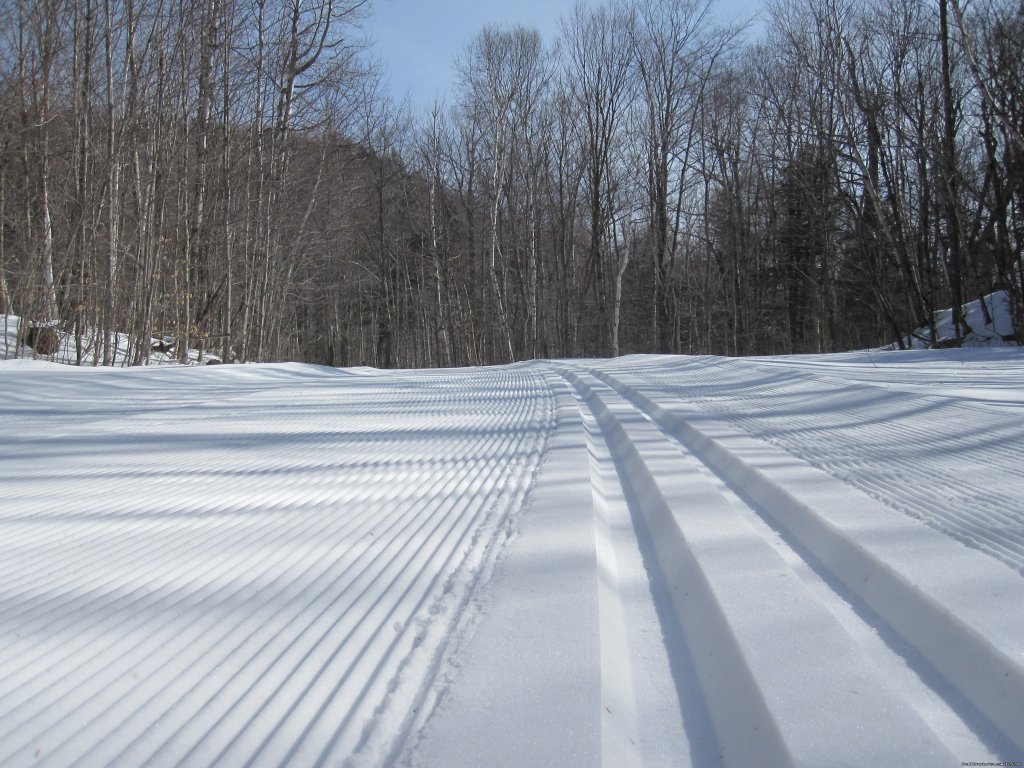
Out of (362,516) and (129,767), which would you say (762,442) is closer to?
(362,516)

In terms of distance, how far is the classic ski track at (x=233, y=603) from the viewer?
1.26 metres

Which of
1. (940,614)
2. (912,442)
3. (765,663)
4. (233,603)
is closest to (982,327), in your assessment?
(912,442)

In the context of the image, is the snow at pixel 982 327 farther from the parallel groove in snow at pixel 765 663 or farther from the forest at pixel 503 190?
the parallel groove in snow at pixel 765 663

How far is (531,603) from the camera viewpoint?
1800 millimetres

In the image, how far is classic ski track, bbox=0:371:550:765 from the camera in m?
1.26

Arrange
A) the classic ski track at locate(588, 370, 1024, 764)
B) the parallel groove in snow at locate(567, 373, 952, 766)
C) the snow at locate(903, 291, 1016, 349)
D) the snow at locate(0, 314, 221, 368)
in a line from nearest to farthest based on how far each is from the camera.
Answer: the parallel groove in snow at locate(567, 373, 952, 766) → the classic ski track at locate(588, 370, 1024, 764) → the snow at locate(0, 314, 221, 368) → the snow at locate(903, 291, 1016, 349)

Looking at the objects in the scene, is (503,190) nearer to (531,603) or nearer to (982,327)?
(982,327)

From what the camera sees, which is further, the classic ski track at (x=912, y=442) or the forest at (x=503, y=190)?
the forest at (x=503, y=190)

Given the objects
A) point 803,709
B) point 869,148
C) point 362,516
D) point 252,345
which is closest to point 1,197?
point 252,345

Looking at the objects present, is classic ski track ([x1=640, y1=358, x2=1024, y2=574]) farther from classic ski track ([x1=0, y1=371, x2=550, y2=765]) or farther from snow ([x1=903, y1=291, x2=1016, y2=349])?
snow ([x1=903, y1=291, x2=1016, y2=349])

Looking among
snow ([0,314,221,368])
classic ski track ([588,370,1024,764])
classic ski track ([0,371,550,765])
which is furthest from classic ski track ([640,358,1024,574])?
snow ([0,314,221,368])

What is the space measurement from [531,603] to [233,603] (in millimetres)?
847

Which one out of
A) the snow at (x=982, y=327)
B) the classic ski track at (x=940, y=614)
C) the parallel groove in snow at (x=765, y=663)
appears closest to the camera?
the parallel groove in snow at (x=765, y=663)

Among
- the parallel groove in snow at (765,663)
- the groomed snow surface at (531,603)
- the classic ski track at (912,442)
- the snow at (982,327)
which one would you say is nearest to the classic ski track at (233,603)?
the groomed snow surface at (531,603)
